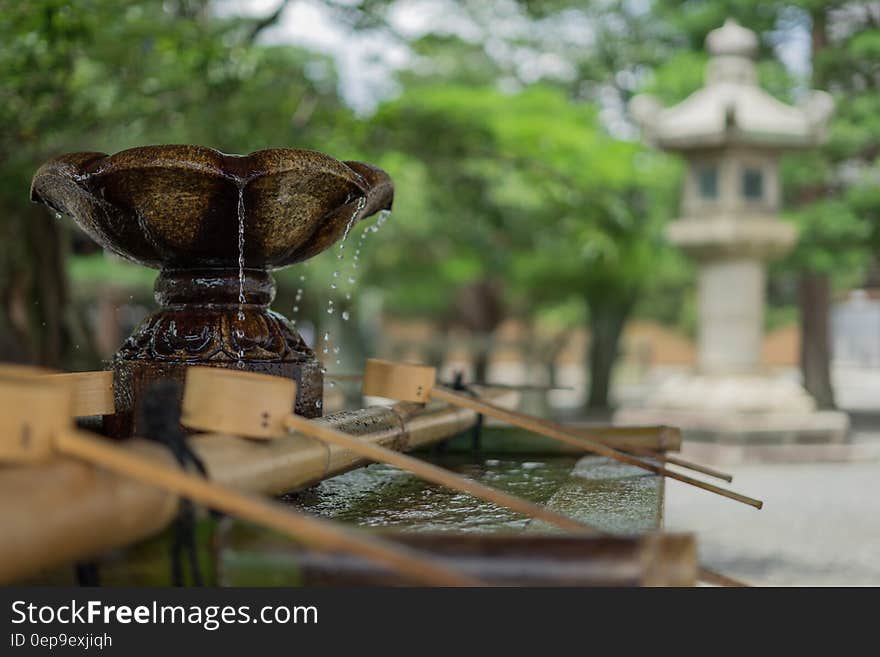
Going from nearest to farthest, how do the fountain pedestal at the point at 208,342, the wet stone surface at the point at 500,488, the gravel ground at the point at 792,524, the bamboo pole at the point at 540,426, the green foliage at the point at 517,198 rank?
the wet stone surface at the point at 500,488, the bamboo pole at the point at 540,426, the fountain pedestal at the point at 208,342, the gravel ground at the point at 792,524, the green foliage at the point at 517,198

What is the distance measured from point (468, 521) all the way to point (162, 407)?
41.2 inches

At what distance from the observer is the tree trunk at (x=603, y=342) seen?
56.4 feet

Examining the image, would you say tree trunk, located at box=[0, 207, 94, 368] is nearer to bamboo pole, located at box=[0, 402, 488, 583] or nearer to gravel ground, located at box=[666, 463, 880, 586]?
gravel ground, located at box=[666, 463, 880, 586]

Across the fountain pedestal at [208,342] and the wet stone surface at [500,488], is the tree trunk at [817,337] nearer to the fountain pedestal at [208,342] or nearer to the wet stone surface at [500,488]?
the wet stone surface at [500,488]

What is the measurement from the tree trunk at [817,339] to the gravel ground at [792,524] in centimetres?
503

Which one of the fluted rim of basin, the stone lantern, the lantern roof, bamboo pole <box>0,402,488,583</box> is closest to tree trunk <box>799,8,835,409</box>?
the stone lantern

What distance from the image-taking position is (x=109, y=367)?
345 centimetres

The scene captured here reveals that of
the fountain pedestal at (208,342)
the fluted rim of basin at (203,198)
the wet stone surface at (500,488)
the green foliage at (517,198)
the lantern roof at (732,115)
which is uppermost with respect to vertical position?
the lantern roof at (732,115)

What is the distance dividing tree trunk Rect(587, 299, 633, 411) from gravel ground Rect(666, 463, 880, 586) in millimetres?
6695

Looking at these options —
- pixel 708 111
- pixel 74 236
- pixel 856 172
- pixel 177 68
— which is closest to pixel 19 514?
pixel 177 68

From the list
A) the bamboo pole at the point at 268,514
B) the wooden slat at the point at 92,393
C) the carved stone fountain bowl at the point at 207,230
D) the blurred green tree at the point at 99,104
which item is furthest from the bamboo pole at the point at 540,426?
the blurred green tree at the point at 99,104

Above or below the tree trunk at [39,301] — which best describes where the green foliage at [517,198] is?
above

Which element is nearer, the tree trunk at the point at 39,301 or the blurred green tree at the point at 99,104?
the blurred green tree at the point at 99,104

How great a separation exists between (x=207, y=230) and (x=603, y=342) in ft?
48.3
